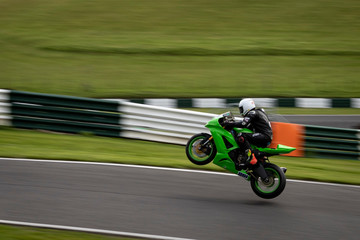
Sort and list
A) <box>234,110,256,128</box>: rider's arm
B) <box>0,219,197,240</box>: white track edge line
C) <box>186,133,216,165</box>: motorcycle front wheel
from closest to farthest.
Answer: <box>0,219,197,240</box>: white track edge line → <box>234,110,256,128</box>: rider's arm → <box>186,133,216,165</box>: motorcycle front wheel

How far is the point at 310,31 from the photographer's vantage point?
2411 cm

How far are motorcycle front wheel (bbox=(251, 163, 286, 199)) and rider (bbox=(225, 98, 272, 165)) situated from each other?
0.32m

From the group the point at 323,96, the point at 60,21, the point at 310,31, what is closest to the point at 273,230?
the point at 323,96

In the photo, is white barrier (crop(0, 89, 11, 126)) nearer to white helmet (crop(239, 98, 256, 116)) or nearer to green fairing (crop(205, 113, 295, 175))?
green fairing (crop(205, 113, 295, 175))

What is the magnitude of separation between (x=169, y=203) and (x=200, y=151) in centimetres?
148

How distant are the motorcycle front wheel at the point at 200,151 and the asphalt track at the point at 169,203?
0.41 m

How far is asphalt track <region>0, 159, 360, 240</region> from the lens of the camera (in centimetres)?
638

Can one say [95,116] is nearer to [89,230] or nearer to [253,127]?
[253,127]

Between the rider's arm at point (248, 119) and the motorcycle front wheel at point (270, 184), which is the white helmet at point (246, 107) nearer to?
the rider's arm at point (248, 119)

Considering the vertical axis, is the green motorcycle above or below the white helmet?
below

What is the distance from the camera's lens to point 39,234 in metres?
5.84

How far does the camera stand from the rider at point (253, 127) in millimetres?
7848

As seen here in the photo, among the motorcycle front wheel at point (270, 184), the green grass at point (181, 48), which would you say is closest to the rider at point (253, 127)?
the motorcycle front wheel at point (270, 184)

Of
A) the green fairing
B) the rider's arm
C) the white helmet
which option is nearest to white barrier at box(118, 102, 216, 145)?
the green fairing
